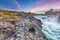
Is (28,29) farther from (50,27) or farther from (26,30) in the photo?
(50,27)

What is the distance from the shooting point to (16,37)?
10.5 feet

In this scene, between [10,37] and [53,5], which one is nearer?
[10,37]

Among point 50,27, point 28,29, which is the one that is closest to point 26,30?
point 28,29

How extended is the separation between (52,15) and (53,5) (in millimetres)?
245

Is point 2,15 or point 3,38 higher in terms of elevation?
point 2,15

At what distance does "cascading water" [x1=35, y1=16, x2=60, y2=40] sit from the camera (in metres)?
3.33

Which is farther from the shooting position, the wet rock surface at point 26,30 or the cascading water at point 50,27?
the cascading water at point 50,27

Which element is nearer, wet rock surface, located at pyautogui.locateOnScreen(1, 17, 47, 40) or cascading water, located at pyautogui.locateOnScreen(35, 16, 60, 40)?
wet rock surface, located at pyautogui.locateOnScreen(1, 17, 47, 40)

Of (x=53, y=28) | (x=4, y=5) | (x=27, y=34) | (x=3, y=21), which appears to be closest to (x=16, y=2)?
(x=4, y=5)

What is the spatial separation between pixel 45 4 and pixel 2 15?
1.02 metres

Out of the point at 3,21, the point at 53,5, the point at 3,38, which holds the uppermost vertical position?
the point at 53,5

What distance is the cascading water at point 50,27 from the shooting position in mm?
3330

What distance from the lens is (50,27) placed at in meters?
3.37

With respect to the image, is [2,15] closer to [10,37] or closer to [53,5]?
[10,37]
